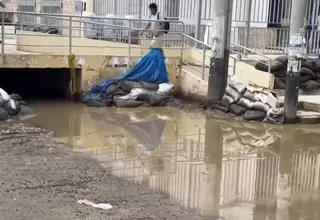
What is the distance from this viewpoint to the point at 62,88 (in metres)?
15.6

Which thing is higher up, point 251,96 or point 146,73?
point 146,73

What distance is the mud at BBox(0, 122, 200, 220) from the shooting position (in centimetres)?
586

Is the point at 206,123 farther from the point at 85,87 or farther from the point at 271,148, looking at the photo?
the point at 85,87

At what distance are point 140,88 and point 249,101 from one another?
280cm

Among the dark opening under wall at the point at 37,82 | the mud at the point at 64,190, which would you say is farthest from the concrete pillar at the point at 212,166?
the dark opening under wall at the point at 37,82

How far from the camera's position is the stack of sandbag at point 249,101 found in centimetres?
1220

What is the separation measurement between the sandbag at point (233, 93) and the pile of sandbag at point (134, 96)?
1.49m

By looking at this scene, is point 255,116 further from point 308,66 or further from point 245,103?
point 308,66

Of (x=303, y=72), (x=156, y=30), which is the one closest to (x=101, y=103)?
(x=156, y=30)

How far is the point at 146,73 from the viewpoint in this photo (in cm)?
1439

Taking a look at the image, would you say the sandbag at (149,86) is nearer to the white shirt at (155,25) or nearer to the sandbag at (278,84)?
the white shirt at (155,25)

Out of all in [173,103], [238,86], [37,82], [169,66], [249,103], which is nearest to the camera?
[249,103]

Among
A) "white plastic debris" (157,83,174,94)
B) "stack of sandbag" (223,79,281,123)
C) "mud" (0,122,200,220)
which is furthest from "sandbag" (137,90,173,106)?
"mud" (0,122,200,220)

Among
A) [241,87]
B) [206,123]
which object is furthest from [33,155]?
[241,87]
